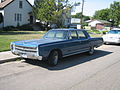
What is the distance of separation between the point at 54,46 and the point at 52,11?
77.5 feet

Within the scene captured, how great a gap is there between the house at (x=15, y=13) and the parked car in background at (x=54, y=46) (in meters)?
22.6

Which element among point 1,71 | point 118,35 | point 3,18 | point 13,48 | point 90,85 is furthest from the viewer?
point 3,18

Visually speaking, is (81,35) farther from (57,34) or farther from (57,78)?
(57,78)

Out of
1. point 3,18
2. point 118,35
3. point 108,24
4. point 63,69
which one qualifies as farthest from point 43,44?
point 108,24

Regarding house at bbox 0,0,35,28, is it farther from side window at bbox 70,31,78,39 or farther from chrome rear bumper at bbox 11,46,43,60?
chrome rear bumper at bbox 11,46,43,60

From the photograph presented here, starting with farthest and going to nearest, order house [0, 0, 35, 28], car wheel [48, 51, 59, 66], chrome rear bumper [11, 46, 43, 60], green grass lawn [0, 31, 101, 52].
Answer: house [0, 0, 35, 28] → green grass lawn [0, 31, 101, 52] → car wheel [48, 51, 59, 66] → chrome rear bumper [11, 46, 43, 60]

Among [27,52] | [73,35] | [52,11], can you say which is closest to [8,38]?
[73,35]

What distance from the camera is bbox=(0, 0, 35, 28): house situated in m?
28.1

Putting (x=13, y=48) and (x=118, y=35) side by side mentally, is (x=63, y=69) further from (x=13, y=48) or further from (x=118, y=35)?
(x=118, y=35)

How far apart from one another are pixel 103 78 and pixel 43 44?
2581 mm

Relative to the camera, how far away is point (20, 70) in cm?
605

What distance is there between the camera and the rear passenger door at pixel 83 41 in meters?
8.47

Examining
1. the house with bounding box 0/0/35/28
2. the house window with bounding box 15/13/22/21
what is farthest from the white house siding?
the house window with bounding box 15/13/22/21

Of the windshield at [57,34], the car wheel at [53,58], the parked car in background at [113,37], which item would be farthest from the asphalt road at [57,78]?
the parked car in background at [113,37]
